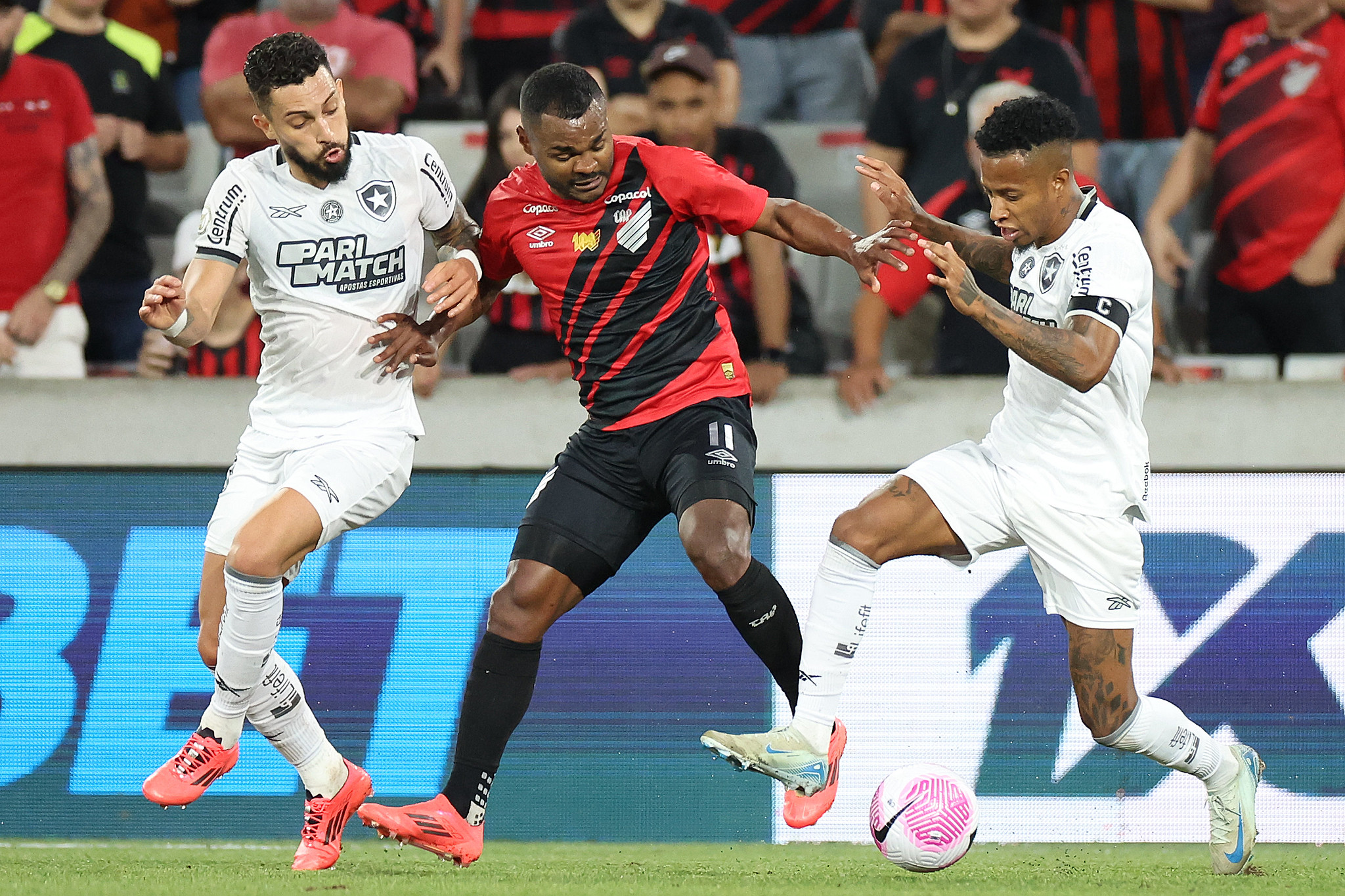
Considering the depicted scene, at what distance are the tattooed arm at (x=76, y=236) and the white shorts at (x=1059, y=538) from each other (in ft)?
13.7

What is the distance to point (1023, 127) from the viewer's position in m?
4.41

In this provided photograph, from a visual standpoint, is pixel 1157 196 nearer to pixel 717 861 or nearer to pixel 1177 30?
pixel 1177 30

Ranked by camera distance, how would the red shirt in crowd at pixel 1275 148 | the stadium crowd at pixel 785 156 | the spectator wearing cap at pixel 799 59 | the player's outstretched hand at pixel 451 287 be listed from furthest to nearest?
1. the spectator wearing cap at pixel 799 59
2. the red shirt in crowd at pixel 1275 148
3. the stadium crowd at pixel 785 156
4. the player's outstretched hand at pixel 451 287

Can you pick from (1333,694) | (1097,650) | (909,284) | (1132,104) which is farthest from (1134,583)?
(1132,104)

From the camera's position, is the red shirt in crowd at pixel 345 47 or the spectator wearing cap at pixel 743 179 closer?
the spectator wearing cap at pixel 743 179

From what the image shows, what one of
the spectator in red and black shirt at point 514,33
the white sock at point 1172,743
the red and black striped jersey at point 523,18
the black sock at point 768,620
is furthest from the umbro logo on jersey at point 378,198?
the red and black striped jersey at point 523,18

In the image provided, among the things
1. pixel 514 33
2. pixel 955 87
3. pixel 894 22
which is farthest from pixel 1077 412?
pixel 514 33

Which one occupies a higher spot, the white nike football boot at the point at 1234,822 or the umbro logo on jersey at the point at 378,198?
the umbro logo on jersey at the point at 378,198

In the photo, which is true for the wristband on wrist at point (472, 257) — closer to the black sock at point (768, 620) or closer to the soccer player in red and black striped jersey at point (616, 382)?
the soccer player in red and black striped jersey at point (616, 382)

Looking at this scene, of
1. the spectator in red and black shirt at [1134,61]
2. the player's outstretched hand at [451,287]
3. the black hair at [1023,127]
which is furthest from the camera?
the spectator in red and black shirt at [1134,61]

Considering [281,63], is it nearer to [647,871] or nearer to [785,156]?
[647,871]

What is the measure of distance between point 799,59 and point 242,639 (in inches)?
185

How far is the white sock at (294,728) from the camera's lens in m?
4.89

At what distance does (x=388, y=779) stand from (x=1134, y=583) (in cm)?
297
